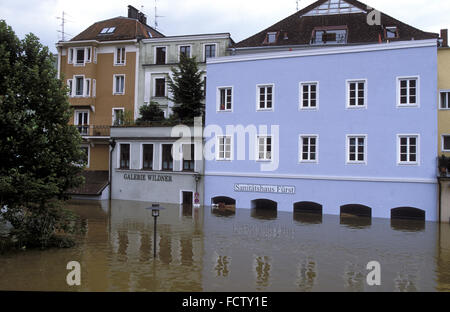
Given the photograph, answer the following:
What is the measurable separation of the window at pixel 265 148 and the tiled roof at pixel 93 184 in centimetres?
1207

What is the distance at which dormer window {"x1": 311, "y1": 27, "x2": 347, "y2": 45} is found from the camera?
34.8m

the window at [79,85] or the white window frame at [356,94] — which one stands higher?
the window at [79,85]

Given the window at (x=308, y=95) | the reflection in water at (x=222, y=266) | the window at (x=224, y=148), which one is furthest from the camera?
the window at (x=224, y=148)

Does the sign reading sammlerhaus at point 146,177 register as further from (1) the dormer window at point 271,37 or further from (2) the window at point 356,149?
(1) the dormer window at point 271,37

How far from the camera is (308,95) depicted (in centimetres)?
2562

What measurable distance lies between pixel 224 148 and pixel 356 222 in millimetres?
9725

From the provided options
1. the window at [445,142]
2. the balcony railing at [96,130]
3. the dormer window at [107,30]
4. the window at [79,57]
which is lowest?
the window at [445,142]

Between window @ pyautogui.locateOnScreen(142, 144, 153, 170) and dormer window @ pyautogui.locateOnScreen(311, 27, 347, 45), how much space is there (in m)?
16.6

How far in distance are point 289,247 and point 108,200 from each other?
18.7 metres

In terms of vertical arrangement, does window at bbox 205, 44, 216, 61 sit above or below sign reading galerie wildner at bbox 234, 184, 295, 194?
above

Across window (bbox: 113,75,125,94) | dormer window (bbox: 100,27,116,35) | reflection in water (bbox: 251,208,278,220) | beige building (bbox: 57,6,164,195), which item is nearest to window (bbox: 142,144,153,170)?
beige building (bbox: 57,6,164,195)

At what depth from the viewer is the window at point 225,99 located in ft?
90.8

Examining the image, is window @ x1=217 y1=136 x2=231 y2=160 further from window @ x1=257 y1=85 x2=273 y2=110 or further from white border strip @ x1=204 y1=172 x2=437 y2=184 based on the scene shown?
→ window @ x1=257 y1=85 x2=273 y2=110

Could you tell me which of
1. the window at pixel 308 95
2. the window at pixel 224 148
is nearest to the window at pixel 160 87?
the window at pixel 224 148
